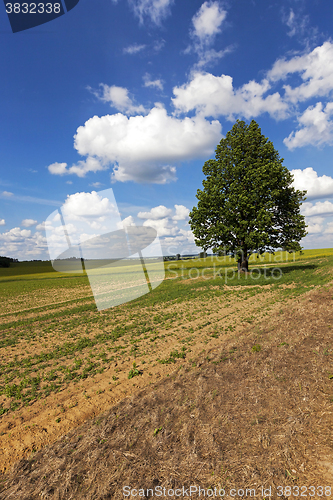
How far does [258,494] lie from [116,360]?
695 centimetres

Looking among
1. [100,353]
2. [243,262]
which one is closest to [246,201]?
[243,262]

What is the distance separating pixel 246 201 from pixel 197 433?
2459 centimetres

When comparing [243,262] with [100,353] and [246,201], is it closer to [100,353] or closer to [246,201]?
[246,201]

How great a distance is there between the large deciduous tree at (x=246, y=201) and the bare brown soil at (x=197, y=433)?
20.0m

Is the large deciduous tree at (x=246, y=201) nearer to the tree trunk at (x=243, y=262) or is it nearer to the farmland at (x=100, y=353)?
the tree trunk at (x=243, y=262)

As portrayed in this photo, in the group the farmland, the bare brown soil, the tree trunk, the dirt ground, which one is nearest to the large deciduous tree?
the tree trunk

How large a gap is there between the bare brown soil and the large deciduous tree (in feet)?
65.7

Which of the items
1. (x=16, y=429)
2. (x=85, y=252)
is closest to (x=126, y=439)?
(x=16, y=429)

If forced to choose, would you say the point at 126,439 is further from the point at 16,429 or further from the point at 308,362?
the point at 308,362

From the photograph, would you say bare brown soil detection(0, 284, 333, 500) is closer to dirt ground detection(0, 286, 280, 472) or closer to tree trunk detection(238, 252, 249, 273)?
dirt ground detection(0, 286, 280, 472)

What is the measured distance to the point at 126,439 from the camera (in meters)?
4.42

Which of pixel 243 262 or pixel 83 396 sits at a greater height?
pixel 243 262

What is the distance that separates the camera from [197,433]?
170 inches

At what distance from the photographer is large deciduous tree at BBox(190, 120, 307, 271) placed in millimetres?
25266
